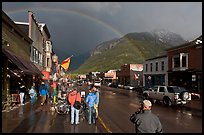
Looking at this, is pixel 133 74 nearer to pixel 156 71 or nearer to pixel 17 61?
pixel 156 71

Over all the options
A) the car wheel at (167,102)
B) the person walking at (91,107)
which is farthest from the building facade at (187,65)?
the person walking at (91,107)

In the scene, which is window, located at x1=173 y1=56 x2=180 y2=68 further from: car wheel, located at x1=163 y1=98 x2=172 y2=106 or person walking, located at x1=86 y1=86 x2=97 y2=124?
person walking, located at x1=86 y1=86 x2=97 y2=124

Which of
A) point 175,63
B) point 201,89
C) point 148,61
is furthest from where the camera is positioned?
point 148,61

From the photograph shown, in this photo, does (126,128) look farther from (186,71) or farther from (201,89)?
(186,71)

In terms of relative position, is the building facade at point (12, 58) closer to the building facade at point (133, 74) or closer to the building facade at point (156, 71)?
the building facade at point (156, 71)

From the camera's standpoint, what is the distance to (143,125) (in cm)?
554

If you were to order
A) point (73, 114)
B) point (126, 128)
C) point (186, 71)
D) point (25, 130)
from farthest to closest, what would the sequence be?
point (186, 71) → point (73, 114) → point (126, 128) → point (25, 130)

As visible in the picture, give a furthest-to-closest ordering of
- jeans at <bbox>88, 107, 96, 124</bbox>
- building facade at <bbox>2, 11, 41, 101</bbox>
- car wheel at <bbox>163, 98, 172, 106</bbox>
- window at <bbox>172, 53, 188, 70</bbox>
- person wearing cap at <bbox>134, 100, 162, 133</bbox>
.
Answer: window at <bbox>172, 53, 188, 70</bbox>, car wheel at <bbox>163, 98, 172, 106</bbox>, building facade at <bbox>2, 11, 41, 101</bbox>, jeans at <bbox>88, 107, 96, 124</bbox>, person wearing cap at <bbox>134, 100, 162, 133</bbox>

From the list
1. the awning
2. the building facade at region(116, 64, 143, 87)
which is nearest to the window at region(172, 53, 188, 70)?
the awning

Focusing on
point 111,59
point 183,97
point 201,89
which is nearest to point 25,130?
point 183,97

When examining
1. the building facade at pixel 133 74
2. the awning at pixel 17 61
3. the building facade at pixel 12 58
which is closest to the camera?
the awning at pixel 17 61

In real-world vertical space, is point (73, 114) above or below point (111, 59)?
below

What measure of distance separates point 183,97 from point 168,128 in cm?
1041

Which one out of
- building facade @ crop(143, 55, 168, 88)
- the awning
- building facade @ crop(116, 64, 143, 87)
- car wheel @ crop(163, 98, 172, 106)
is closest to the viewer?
the awning
